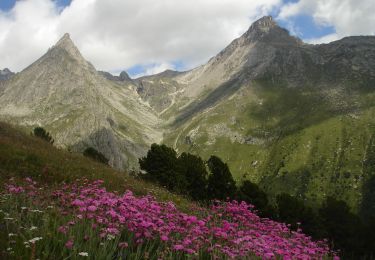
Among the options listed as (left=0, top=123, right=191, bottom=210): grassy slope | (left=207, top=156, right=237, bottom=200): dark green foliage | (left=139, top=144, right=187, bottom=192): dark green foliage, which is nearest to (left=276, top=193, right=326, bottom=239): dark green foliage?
(left=207, top=156, right=237, bottom=200): dark green foliage

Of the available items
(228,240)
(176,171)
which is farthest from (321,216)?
(228,240)

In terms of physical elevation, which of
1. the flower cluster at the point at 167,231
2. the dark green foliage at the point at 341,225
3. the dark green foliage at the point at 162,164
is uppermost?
the dark green foliage at the point at 162,164

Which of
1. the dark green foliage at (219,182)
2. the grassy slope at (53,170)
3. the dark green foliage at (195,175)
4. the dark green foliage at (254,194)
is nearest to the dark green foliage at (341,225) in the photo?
the dark green foliage at (254,194)

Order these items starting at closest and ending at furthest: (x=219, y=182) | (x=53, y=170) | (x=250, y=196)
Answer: (x=53, y=170)
(x=250, y=196)
(x=219, y=182)

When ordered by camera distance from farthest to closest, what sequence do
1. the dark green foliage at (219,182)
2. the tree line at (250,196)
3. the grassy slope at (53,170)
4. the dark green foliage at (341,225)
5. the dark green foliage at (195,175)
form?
1. the dark green foliage at (219,182)
2. the dark green foliage at (195,175)
3. the dark green foliage at (341,225)
4. the tree line at (250,196)
5. the grassy slope at (53,170)

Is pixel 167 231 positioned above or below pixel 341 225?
above

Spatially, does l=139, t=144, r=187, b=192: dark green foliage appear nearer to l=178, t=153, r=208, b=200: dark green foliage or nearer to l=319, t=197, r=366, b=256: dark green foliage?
l=178, t=153, r=208, b=200: dark green foliage

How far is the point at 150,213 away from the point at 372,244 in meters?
55.8

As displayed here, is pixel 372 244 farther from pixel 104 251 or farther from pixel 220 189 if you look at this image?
pixel 104 251

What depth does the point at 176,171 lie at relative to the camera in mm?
62156

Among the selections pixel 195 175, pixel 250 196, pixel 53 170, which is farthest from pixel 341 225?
pixel 53 170

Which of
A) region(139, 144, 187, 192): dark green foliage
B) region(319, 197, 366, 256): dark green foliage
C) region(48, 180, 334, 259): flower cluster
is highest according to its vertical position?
region(139, 144, 187, 192): dark green foliage

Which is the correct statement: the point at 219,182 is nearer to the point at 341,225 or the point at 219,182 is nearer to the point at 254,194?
the point at 254,194

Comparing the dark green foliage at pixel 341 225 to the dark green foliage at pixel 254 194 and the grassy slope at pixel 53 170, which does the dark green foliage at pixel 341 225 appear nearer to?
the dark green foliage at pixel 254 194
